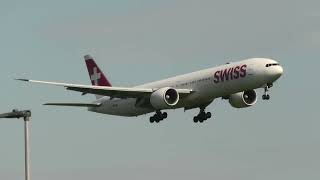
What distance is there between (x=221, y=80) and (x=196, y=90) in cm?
329

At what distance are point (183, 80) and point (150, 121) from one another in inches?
203

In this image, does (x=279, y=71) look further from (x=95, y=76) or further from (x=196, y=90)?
(x=95, y=76)

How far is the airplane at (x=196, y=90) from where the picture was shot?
96688 mm

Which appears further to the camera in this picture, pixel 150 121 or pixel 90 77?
pixel 90 77

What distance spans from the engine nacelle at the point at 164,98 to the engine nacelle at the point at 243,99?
6.33 metres

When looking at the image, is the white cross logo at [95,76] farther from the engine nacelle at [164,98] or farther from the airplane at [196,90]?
the engine nacelle at [164,98]

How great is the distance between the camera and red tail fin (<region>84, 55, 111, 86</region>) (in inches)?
4616

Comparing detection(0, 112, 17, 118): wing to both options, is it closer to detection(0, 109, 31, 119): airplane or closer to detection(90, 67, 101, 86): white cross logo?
detection(0, 109, 31, 119): airplane

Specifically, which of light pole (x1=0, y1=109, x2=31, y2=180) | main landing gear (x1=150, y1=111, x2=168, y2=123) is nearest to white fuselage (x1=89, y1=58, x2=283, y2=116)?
main landing gear (x1=150, y1=111, x2=168, y2=123)

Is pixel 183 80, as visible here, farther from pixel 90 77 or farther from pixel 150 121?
pixel 90 77

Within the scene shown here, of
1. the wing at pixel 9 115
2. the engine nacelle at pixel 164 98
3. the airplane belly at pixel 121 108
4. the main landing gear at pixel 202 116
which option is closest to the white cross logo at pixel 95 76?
the airplane belly at pixel 121 108

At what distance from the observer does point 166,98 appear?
99.8 meters

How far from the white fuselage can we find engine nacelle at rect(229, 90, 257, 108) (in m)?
2.32

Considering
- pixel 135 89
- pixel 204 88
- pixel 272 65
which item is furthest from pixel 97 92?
pixel 272 65
